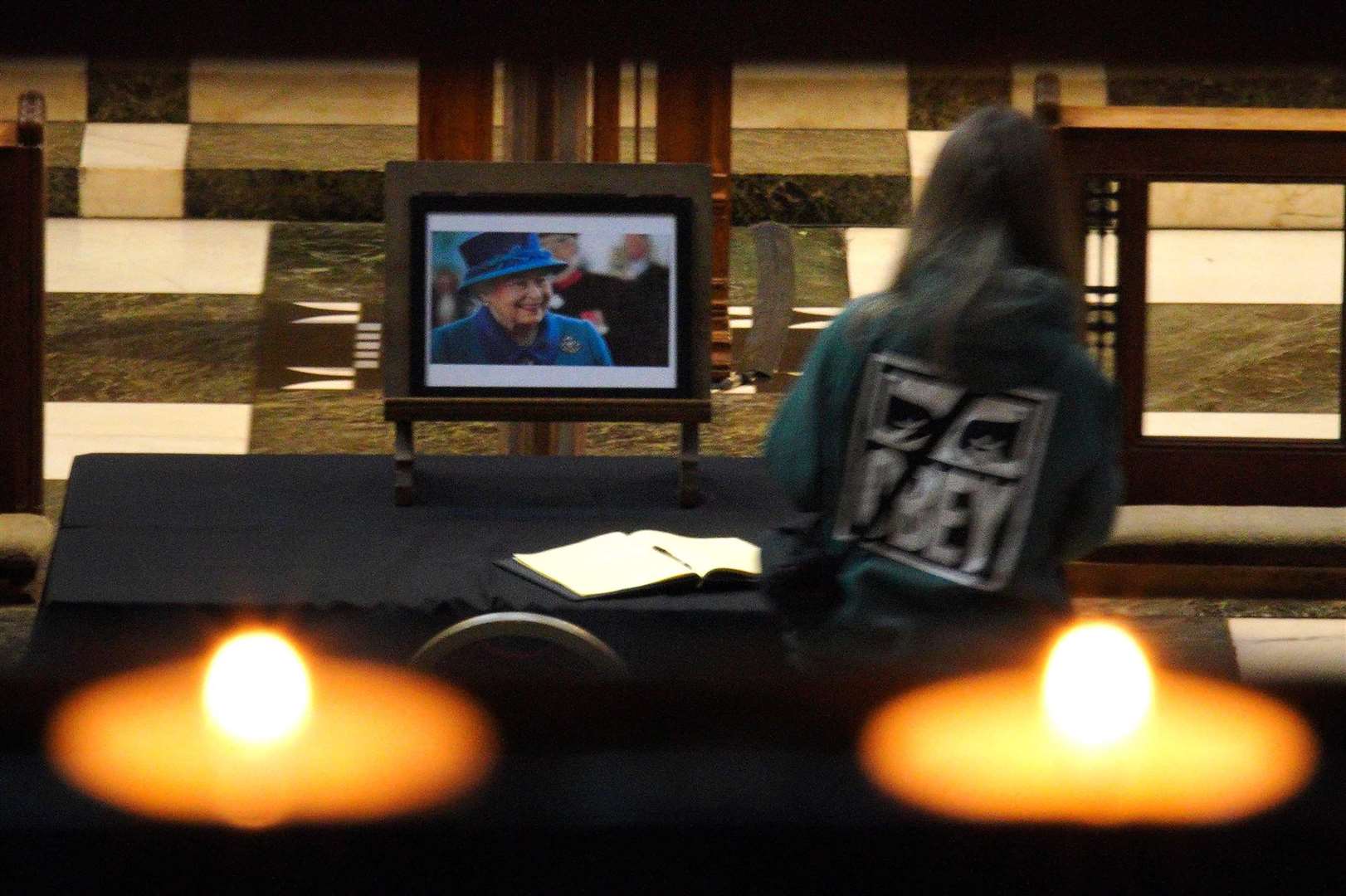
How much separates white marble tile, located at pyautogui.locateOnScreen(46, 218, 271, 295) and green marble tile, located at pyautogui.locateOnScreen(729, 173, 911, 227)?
6.58ft

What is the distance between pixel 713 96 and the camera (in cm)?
491

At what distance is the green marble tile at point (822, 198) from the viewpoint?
26.4 feet

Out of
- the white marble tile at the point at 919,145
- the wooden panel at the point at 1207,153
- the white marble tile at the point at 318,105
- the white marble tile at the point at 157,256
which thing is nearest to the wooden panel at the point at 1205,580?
the wooden panel at the point at 1207,153

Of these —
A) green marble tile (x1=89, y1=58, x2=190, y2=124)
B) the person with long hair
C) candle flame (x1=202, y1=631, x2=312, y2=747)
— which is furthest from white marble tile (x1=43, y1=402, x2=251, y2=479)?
candle flame (x1=202, y1=631, x2=312, y2=747)

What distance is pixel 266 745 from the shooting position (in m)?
0.37

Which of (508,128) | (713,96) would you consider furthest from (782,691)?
(713,96)

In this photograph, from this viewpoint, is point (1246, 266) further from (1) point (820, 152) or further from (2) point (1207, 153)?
(2) point (1207, 153)

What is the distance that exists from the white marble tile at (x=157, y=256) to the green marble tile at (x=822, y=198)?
2.01m

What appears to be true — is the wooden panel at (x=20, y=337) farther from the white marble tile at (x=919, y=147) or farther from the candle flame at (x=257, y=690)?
the white marble tile at (x=919, y=147)

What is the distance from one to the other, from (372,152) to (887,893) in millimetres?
8003

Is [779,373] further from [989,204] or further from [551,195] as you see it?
[989,204]

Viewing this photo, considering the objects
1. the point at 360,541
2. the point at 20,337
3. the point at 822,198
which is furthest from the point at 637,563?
the point at 822,198

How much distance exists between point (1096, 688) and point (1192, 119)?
4.08m

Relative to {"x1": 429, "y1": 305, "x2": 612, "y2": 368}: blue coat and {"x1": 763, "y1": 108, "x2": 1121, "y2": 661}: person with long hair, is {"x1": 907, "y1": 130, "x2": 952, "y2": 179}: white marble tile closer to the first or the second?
{"x1": 429, "y1": 305, "x2": 612, "y2": 368}: blue coat
